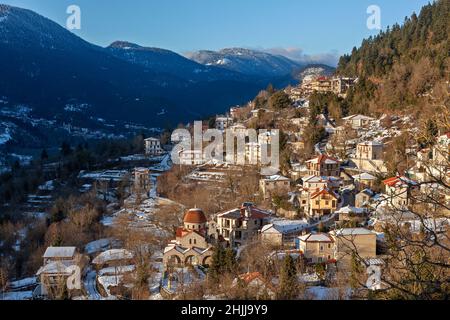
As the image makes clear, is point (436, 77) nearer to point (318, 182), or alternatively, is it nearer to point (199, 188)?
point (318, 182)

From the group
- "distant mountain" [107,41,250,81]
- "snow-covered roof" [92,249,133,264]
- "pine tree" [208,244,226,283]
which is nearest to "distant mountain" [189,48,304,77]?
"distant mountain" [107,41,250,81]

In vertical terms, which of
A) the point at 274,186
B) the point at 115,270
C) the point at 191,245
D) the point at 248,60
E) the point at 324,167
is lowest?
the point at 115,270

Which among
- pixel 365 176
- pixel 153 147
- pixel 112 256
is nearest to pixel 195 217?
pixel 112 256

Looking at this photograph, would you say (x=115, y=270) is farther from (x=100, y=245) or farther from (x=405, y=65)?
(x=405, y=65)

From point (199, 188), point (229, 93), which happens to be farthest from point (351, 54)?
point (229, 93)

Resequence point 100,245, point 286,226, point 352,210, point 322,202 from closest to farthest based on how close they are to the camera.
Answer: point 286,226
point 352,210
point 100,245
point 322,202
